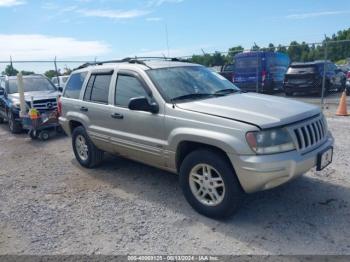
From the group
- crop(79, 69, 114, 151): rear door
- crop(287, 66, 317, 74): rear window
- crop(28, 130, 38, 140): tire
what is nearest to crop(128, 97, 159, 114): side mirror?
crop(79, 69, 114, 151): rear door

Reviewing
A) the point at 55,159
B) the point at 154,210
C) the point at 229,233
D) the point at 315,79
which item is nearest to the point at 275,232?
the point at 229,233

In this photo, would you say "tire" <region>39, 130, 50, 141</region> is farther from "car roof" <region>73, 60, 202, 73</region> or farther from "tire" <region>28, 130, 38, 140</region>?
"car roof" <region>73, 60, 202, 73</region>

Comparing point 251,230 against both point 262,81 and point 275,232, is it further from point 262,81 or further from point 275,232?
point 262,81

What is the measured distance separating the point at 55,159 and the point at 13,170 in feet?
2.82

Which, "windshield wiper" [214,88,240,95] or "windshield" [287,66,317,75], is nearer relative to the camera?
"windshield wiper" [214,88,240,95]

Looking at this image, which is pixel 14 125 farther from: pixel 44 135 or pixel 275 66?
pixel 275 66

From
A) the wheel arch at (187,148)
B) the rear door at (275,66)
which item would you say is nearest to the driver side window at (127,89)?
the wheel arch at (187,148)

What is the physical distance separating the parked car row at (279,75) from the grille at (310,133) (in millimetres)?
11077

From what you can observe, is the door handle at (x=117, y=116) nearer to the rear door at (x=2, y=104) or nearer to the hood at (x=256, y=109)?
the hood at (x=256, y=109)

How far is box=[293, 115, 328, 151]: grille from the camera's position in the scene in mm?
3764

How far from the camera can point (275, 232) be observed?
146 inches

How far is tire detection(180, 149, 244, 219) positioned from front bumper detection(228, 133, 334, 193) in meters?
0.12

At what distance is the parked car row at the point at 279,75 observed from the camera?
1566 cm

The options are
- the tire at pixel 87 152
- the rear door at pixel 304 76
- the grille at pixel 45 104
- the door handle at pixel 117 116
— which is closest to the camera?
the door handle at pixel 117 116
